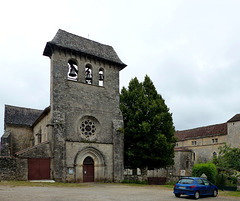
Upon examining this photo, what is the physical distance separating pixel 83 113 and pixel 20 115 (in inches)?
706

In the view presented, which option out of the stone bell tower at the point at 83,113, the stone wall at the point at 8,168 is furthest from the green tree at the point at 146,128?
the stone wall at the point at 8,168

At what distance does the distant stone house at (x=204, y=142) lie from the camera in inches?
1574

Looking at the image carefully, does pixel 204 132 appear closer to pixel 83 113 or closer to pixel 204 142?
pixel 204 142

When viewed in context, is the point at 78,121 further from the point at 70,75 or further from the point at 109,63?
the point at 109,63

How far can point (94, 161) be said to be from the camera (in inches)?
957

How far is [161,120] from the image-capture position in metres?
26.3

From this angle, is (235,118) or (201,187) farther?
(235,118)

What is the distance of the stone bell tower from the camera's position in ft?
72.9

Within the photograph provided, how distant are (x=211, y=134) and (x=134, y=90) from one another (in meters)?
23.4

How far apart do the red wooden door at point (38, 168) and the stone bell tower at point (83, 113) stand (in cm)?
75

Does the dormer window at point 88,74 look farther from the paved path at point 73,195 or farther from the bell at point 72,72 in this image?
the paved path at point 73,195

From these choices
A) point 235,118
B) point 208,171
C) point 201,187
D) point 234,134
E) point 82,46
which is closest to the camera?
point 201,187

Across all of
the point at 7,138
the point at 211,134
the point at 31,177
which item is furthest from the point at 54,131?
the point at 211,134

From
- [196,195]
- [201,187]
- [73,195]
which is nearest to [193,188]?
[196,195]
